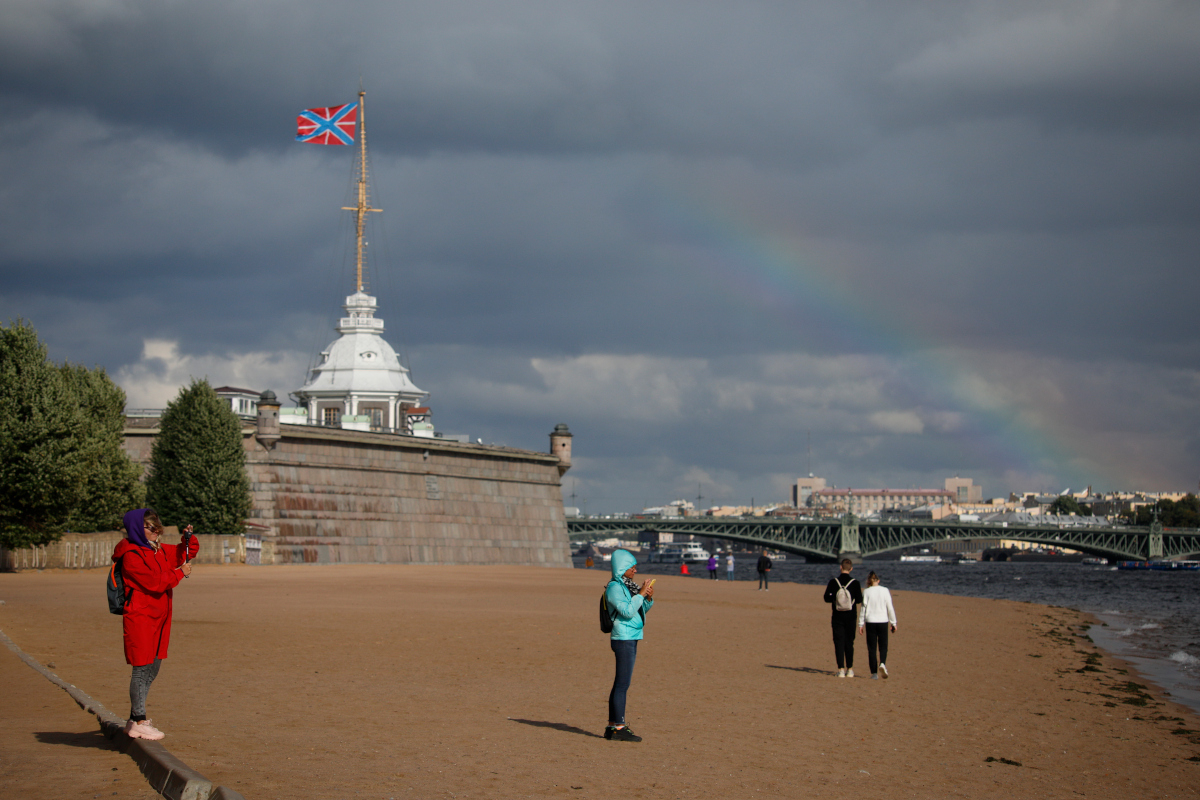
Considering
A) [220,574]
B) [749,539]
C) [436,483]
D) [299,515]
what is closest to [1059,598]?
[436,483]

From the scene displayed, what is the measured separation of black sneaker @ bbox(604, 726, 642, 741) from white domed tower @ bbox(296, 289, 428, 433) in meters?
72.3

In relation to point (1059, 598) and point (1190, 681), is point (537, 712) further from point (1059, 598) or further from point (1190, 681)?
point (1059, 598)

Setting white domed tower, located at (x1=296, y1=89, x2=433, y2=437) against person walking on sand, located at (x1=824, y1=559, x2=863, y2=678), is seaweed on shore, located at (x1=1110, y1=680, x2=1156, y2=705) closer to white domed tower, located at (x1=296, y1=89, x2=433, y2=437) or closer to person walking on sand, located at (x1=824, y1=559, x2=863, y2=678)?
person walking on sand, located at (x1=824, y1=559, x2=863, y2=678)

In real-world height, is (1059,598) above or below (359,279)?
below

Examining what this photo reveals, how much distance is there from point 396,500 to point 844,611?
51.5 m

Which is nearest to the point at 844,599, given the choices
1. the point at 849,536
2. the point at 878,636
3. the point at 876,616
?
the point at 876,616

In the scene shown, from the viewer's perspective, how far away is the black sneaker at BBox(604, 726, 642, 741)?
1339 centimetres

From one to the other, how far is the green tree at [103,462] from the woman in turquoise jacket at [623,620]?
4178 centimetres

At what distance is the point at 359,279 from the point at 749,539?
Result: 2371 inches

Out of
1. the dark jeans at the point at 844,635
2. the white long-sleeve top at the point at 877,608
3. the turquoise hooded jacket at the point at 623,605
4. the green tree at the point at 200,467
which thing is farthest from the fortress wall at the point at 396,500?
the turquoise hooded jacket at the point at 623,605

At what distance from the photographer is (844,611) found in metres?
20.7

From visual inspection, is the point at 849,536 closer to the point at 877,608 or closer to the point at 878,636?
the point at 878,636

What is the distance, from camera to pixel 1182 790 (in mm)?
13430

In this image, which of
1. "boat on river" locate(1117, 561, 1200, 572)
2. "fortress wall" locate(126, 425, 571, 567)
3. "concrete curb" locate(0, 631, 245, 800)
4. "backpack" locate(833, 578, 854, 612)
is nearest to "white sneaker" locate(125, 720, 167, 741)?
"concrete curb" locate(0, 631, 245, 800)
